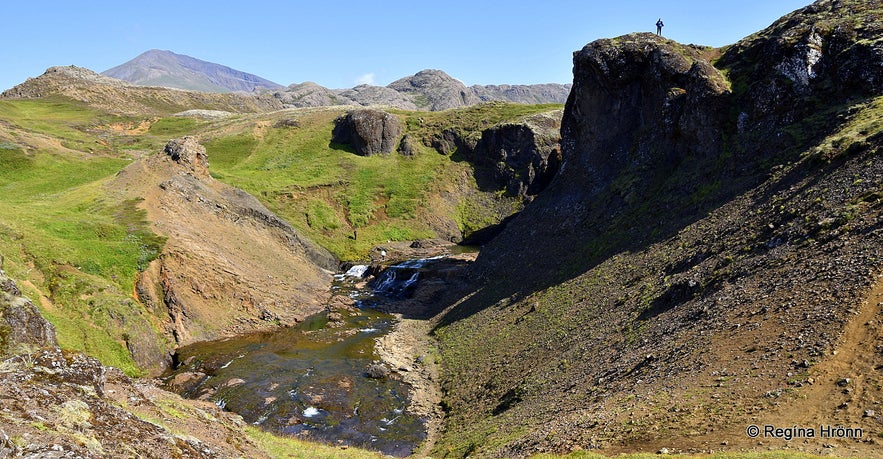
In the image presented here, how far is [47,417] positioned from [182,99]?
208681 mm

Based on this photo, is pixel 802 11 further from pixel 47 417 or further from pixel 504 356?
pixel 47 417

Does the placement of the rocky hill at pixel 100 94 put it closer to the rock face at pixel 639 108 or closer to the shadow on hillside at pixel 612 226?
the shadow on hillside at pixel 612 226

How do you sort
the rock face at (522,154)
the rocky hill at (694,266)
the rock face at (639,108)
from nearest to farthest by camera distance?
1. the rocky hill at (694,266)
2. the rock face at (639,108)
3. the rock face at (522,154)

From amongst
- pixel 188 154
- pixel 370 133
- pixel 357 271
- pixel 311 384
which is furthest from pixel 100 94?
pixel 311 384

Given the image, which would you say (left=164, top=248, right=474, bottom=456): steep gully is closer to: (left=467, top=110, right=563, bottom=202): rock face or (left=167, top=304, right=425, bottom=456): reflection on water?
(left=167, top=304, right=425, bottom=456): reflection on water

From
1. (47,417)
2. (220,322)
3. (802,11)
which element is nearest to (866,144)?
(802,11)

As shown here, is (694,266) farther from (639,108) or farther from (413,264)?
(413,264)

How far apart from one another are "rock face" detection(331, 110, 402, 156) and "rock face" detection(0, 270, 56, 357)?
280 ft

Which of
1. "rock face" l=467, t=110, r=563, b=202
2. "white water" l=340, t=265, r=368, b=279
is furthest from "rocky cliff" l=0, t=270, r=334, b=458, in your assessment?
"rock face" l=467, t=110, r=563, b=202

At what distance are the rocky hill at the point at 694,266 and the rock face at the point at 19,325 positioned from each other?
21.3 meters

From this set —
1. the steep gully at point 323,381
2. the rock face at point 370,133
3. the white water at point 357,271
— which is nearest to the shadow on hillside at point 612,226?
the steep gully at point 323,381

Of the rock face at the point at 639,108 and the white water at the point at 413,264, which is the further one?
the white water at the point at 413,264

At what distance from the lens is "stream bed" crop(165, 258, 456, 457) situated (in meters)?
30.7

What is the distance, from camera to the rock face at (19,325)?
22.1 metres
